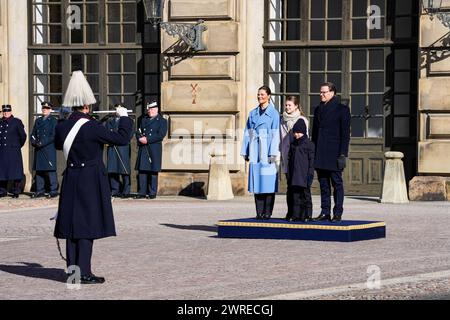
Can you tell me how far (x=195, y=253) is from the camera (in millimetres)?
12977

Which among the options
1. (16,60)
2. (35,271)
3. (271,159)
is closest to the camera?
(35,271)

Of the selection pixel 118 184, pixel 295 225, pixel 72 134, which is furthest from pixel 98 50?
pixel 72 134

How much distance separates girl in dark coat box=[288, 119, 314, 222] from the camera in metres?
14.7

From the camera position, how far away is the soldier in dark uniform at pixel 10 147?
74.1ft

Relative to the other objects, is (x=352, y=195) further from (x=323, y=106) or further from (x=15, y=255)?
(x=15, y=255)

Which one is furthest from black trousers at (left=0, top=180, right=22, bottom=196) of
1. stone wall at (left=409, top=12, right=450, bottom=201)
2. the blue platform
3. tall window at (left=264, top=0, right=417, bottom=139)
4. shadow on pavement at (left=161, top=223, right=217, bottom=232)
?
the blue platform

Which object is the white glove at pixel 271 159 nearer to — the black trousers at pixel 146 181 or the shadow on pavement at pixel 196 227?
the shadow on pavement at pixel 196 227

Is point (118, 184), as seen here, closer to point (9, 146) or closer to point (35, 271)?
point (9, 146)

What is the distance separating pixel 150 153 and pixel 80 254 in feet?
37.2

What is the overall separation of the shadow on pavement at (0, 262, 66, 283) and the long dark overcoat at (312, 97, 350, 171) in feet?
13.2

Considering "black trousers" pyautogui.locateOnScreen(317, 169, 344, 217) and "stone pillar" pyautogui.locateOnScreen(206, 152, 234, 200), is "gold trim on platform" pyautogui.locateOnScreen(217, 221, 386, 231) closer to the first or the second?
"black trousers" pyautogui.locateOnScreen(317, 169, 344, 217)

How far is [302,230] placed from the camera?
14219 millimetres

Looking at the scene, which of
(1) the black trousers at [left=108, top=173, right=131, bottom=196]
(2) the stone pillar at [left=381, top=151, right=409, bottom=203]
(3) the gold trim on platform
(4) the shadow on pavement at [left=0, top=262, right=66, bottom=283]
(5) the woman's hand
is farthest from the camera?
(1) the black trousers at [left=108, top=173, right=131, bottom=196]
